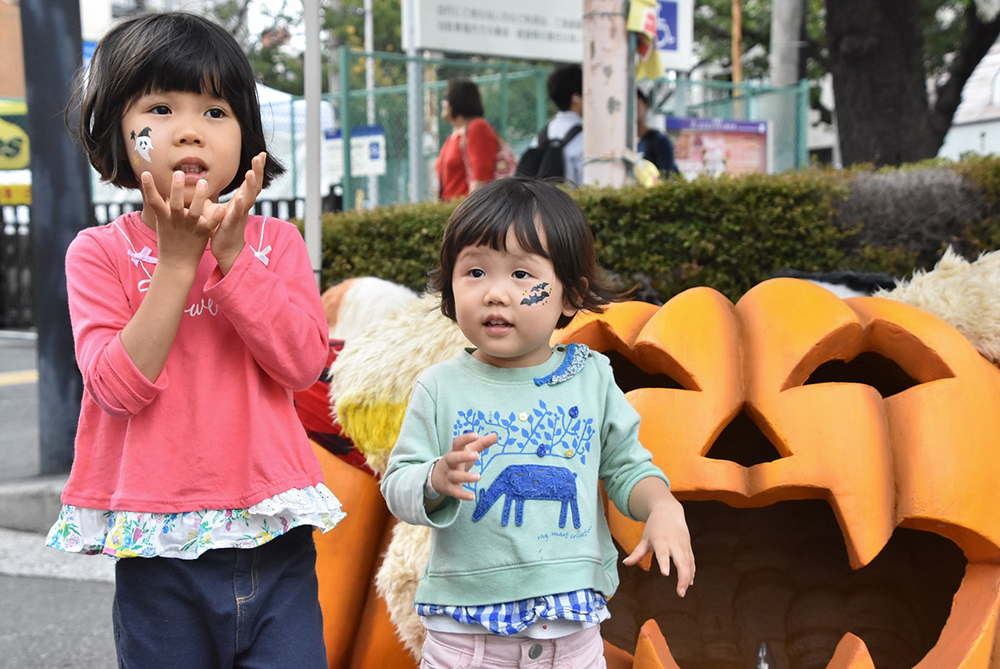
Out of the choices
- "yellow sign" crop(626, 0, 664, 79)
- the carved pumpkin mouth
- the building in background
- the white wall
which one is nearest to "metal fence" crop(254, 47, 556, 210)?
"yellow sign" crop(626, 0, 664, 79)

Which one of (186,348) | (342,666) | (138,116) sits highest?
(138,116)

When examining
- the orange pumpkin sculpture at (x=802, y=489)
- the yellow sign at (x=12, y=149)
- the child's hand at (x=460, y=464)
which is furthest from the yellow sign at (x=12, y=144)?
the child's hand at (x=460, y=464)

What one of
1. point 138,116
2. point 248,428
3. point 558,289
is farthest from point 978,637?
point 138,116

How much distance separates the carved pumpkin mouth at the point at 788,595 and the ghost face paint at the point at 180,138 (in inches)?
56.9

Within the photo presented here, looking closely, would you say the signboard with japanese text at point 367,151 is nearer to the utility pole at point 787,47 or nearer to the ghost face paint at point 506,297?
the utility pole at point 787,47

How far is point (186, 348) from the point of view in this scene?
151cm

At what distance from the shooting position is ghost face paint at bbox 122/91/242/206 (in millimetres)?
1449

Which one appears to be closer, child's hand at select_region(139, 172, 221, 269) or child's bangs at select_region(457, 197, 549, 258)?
child's hand at select_region(139, 172, 221, 269)

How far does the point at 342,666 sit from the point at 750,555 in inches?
41.4

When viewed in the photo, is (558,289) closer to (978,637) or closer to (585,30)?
(978,637)

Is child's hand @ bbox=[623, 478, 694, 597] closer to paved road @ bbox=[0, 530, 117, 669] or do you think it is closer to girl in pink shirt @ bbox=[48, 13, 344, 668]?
girl in pink shirt @ bbox=[48, 13, 344, 668]

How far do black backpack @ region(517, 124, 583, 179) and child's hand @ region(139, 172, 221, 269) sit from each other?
330 cm

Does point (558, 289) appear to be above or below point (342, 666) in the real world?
above

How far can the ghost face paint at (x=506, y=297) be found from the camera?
1.50 metres
